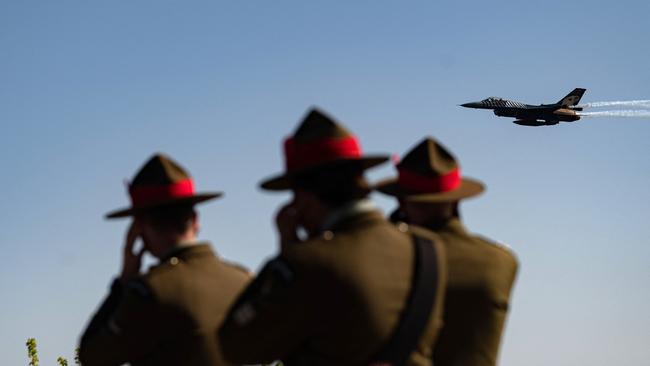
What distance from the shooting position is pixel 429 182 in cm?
645

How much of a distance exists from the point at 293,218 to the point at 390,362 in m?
0.81

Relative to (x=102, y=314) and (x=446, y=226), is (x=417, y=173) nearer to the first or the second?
(x=446, y=226)

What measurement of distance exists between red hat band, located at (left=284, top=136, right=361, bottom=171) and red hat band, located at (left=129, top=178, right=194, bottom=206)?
1.33m

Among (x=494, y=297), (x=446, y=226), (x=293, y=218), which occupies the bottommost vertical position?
(x=494, y=297)

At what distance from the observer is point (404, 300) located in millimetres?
4605

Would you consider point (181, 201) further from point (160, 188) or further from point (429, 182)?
point (429, 182)

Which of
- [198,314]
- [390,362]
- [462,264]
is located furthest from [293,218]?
[462,264]

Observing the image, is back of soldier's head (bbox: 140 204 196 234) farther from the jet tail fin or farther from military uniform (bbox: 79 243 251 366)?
the jet tail fin

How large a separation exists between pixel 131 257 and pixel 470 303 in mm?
2132

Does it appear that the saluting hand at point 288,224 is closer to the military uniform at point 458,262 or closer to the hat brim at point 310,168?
the hat brim at point 310,168

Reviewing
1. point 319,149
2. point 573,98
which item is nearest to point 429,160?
point 319,149

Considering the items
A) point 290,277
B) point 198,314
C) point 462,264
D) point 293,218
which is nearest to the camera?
point 290,277

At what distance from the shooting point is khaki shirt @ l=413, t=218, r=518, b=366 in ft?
20.4

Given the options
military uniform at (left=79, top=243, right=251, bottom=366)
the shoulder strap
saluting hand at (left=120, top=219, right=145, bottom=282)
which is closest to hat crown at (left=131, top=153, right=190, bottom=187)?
saluting hand at (left=120, top=219, right=145, bottom=282)
